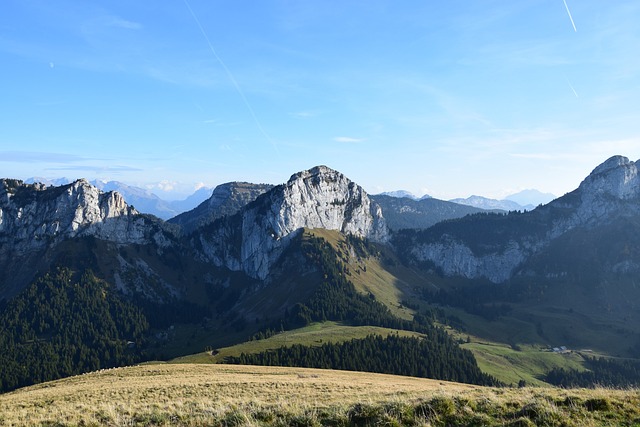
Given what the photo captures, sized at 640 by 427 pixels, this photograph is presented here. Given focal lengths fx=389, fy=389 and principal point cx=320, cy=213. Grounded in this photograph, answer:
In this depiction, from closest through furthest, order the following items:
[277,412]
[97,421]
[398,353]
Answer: [277,412], [97,421], [398,353]

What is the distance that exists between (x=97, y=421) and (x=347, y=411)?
1569cm

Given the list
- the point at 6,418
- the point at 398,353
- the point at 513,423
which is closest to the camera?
the point at 513,423

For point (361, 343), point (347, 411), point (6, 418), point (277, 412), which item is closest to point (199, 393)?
point (6, 418)

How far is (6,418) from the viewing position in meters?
28.0

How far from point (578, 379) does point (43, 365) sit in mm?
267760

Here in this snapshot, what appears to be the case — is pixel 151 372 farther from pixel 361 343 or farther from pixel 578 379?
pixel 578 379

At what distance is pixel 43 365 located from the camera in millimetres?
192250

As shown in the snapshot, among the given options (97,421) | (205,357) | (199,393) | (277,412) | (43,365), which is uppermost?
(277,412)

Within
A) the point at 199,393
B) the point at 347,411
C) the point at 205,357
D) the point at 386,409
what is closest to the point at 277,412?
the point at 347,411

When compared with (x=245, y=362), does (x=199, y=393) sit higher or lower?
higher

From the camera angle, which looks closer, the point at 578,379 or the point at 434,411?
the point at 434,411

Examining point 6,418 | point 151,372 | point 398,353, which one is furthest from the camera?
point 398,353

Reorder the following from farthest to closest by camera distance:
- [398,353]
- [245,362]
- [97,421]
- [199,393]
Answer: [398,353], [245,362], [199,393], [97,421]

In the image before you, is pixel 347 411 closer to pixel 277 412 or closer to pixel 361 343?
pixel 277 412
